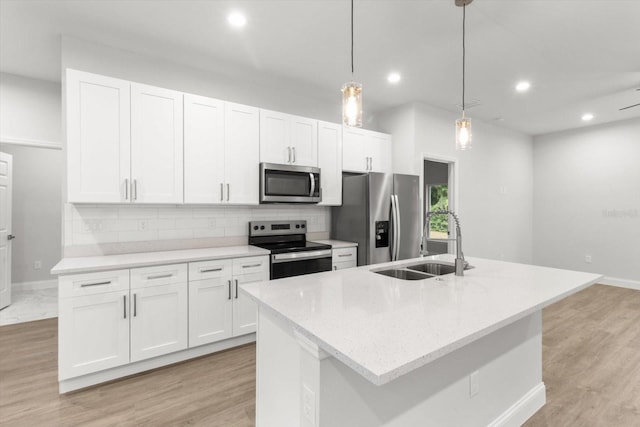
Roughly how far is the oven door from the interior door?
3586 millimetres

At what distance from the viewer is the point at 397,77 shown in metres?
3.61

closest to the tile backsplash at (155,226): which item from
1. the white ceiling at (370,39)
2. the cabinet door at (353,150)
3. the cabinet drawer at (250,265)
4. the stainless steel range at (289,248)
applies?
the stainless steel range at (289,248)

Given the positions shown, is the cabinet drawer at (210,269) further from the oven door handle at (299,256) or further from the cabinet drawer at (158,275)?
the oven door handle at (299,256)

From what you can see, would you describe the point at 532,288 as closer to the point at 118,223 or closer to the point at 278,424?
the point at 278,424

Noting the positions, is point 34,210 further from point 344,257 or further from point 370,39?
point 370,39

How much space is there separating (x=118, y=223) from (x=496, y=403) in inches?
129

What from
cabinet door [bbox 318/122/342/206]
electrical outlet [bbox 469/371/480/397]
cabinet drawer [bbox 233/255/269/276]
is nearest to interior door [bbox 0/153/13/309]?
cabinet drawer [bbox 233/255/269/276]

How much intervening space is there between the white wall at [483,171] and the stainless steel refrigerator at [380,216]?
1.99 feet

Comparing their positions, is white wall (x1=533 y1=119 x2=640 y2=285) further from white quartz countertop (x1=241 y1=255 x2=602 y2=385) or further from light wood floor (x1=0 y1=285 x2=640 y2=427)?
white quartz countertop (x1=241 y1=255 x2=602 y2=385)

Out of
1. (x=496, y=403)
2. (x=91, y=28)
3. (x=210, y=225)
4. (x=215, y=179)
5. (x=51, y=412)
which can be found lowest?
(x=51, y=412)

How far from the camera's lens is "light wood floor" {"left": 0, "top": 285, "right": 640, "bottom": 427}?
204 centimetres

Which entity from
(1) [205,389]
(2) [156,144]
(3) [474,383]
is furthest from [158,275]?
(3) [474,383]

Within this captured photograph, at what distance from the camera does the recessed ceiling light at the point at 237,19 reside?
2461 millimetres

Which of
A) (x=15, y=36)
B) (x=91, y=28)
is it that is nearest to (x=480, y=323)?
(x=91, y=28)
